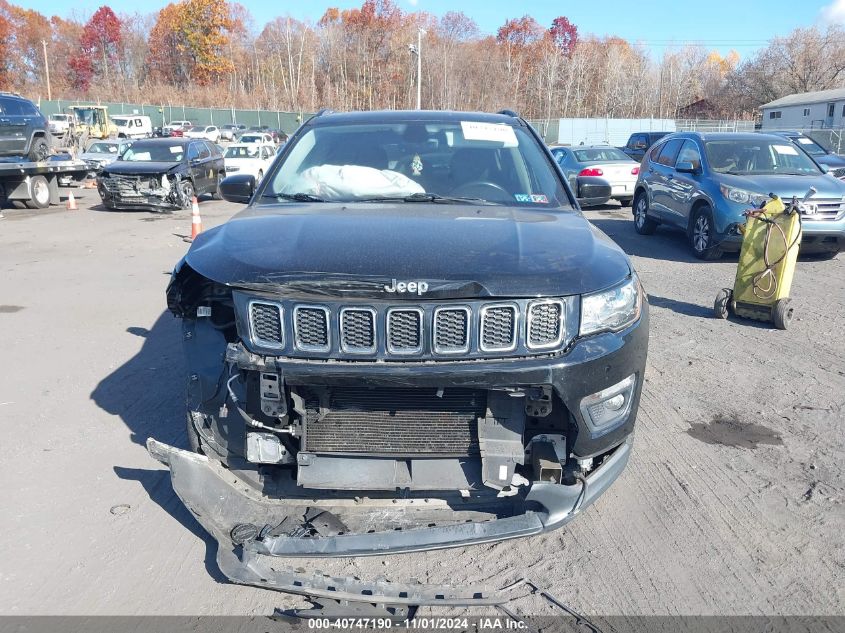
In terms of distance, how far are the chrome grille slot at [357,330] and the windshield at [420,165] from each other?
4.55ft

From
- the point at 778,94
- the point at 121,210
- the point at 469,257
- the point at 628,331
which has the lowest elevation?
the point at 121,210

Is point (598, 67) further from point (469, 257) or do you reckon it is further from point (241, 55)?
point (469, 257)

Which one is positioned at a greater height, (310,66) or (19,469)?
(310,66)

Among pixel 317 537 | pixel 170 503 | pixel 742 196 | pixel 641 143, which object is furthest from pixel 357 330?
pixel 641 143

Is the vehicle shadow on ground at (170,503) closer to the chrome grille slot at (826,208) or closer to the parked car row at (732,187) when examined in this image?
the parked car row at (732,187)

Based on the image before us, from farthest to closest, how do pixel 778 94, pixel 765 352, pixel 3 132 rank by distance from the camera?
pixel 778 94
pixel 3 132
pixel 765 352

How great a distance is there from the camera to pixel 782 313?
266 inches

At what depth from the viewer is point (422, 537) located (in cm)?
277

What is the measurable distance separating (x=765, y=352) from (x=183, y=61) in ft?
282

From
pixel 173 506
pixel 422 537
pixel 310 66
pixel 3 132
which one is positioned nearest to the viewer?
pixel 422 537

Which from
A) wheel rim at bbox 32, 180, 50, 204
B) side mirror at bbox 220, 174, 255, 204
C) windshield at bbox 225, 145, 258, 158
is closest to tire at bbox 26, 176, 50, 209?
wheel rim at bbox 32, 180, 50, 204

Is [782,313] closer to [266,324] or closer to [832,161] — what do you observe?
[266,324]

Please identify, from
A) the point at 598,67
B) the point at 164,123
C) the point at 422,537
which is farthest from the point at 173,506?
the point at 598,67

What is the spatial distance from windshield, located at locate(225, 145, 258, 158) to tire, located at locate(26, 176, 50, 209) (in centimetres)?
523
